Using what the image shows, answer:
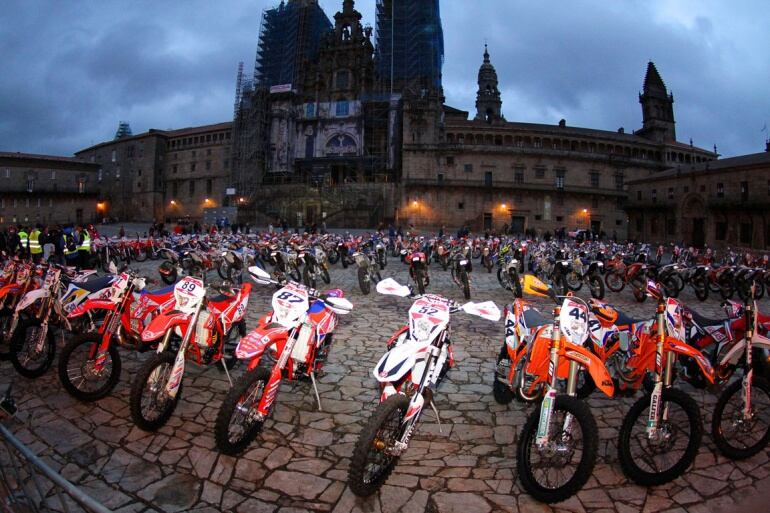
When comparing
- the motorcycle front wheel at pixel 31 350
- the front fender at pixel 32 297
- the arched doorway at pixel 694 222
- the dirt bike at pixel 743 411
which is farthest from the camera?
the arched doorway at pixel 694 222

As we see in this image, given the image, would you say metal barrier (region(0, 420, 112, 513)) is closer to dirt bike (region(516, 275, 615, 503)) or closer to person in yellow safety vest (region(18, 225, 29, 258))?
dirt bike (region(516, 275, 615, 503))

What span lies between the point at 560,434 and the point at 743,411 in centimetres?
183

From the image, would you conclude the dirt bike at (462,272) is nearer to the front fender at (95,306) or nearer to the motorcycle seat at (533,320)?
the motorcycle seat at (533,320)

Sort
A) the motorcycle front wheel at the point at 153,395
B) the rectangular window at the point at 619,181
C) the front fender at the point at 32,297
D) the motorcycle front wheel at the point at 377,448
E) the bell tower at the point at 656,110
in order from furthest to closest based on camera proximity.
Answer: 1. the bell tower at the point at 656,110
2. the rectangular window at the point at 619,181
3. the front fender at the point at 32,297
4. the motorcycle front wheel at the point at 153,395
5. the motorcycle front wheel at the point at 377,448

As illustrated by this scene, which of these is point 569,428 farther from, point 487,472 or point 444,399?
point 444,399

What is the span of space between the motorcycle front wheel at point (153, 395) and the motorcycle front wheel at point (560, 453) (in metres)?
3.08

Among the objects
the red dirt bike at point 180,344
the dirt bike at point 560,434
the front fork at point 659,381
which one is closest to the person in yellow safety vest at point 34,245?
the red dirt bike at point 180,344

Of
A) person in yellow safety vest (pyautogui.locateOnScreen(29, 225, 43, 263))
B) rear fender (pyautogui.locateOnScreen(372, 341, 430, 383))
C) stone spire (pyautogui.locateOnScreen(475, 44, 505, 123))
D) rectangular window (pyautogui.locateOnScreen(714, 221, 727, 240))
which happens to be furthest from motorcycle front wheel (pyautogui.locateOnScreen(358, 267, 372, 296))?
stone spire (pyautogui.locateOnScreen(475, 44, 505, 123))

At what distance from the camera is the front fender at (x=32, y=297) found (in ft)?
16.6

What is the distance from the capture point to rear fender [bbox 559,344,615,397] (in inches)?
122

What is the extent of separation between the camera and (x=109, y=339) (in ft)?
13.8

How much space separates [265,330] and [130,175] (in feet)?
236

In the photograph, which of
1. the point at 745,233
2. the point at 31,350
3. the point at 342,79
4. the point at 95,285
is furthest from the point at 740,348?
the point at 342,79

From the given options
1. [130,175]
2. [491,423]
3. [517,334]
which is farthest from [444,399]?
[130,175]
